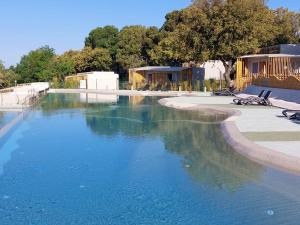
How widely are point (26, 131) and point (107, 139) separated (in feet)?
13.3

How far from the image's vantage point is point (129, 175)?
9414 mm

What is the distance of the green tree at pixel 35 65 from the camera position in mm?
66750

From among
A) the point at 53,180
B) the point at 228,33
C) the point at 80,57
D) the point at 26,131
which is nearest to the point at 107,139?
the point at 26,131

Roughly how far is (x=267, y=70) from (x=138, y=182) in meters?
23.9

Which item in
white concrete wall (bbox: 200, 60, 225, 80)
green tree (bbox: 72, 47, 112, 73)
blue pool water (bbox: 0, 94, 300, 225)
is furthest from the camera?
green tree (bbox: 72, 47, 112, 73)

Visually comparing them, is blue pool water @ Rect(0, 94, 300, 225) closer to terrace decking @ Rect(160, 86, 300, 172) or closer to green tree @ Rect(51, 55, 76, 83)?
terrace decking @ Rect(160, 86, 300, 172)

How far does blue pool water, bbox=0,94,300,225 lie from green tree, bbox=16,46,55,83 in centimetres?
5337

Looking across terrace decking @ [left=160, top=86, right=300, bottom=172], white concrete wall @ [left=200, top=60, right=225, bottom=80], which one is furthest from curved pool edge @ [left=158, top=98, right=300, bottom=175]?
white concrete wall @ [left=200, top=60, right=225, bottom=80]

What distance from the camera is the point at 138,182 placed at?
347 inches

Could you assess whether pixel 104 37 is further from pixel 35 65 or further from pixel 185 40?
pixel 185 40

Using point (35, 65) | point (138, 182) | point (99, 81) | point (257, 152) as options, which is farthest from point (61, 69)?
point (138, 182)

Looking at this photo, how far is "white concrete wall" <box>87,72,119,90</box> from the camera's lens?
53.2 meters

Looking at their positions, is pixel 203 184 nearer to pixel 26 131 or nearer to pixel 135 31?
pixel 26 131

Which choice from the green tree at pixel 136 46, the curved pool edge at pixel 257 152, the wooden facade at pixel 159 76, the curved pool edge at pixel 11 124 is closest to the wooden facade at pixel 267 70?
the wooden facade at pixel 159 76
